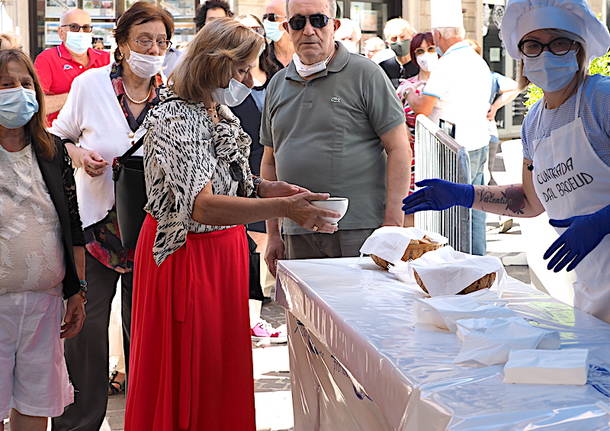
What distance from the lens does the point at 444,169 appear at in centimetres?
464

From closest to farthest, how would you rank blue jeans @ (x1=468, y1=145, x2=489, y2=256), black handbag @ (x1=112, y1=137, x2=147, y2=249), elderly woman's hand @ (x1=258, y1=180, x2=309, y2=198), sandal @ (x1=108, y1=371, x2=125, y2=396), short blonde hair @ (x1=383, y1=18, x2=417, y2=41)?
elderly woman's hand @ (x1=258, y1=180, x2=309, y2=198) < black handbag @ (x1=112, y1=137, x2=147, y2=249) < sandal @ (x1=108, y1=371, x2=125, y2=396) < blue jeans @ (x1=468, y1=145, x2=489, y2=256) < short blonde hair @ (x1=383, y1=18, x2=417, y2=41)

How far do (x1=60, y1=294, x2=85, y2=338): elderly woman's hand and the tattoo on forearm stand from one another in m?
1.49

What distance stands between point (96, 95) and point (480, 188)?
1856mm

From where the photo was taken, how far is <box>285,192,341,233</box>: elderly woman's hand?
306 cm

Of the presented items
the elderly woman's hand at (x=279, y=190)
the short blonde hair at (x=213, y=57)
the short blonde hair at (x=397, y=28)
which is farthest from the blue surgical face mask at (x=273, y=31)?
the short blonde hair at (x=397, y=28)

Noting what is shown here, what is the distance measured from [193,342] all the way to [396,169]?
120 cm

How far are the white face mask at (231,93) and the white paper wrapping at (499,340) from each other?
147 centimetres

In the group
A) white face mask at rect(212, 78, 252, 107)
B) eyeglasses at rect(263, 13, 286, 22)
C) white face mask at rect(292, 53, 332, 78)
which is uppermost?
eyeglasses at rect(263, 13, 286, 22)

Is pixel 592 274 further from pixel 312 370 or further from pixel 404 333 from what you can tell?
pixel 312 370

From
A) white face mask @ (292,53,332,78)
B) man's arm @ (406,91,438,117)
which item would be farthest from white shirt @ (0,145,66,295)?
man's arm @ (406,91,438,117)

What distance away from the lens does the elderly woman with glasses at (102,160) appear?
155 inches

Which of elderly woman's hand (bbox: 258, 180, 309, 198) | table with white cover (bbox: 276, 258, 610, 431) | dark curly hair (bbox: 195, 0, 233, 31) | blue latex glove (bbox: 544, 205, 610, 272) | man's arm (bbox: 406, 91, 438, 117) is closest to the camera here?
table with white cover (bbox: 276, 258, 610, 431)

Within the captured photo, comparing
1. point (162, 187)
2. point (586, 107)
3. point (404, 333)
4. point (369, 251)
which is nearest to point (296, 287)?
point (369, 251)

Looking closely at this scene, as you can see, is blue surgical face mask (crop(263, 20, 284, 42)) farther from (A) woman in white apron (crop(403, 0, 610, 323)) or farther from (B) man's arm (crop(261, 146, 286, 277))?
(A) woman in white apron (crop(403, 0, 610, 323))
